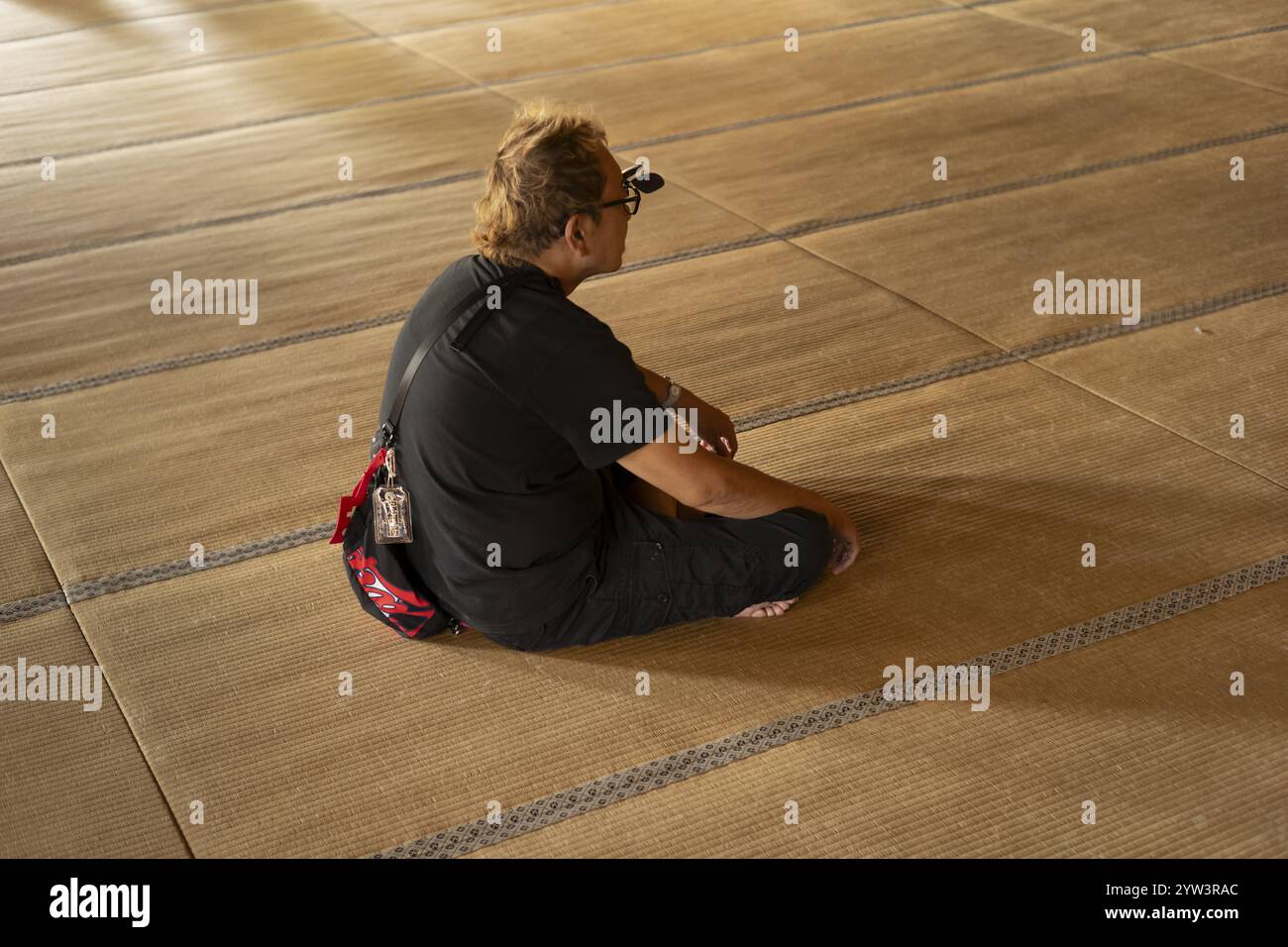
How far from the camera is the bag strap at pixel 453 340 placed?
188 cm

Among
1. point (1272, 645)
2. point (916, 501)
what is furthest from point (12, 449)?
point (1272, 645)

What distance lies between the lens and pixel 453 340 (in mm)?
1885

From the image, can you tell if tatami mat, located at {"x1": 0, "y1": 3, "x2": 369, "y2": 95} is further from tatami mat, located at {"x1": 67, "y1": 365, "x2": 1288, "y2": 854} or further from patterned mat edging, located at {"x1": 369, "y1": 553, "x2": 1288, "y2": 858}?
patterned mat edging, located at {"x1": 369, "y1": 553, "x2": 1288, "y2": 858}

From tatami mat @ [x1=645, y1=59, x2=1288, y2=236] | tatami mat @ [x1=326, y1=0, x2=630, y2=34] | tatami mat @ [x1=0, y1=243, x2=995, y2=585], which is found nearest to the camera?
tatami mat @ [x1=0, y1=243, x2=995, y2=585]

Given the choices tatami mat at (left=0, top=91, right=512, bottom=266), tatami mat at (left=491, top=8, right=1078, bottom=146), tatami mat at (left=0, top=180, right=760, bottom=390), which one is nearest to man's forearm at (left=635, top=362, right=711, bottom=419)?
tatami mat at (left=0, top=180, right=760, bottom=390)

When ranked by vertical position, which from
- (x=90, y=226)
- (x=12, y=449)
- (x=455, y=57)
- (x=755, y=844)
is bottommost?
(x=755, y=844)

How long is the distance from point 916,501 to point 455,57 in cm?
377

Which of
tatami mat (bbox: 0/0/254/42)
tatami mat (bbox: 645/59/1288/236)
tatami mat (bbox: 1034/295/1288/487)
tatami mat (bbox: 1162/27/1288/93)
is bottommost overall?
tatami mat (bbox: 1034/295/1288/487)

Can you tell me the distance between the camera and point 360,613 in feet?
7.48

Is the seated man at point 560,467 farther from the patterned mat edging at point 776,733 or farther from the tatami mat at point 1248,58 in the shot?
the tatami mat at point 1248,58

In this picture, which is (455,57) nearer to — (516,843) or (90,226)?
(90,226)

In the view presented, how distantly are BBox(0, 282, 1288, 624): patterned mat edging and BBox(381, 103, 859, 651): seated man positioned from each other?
1.58 ft

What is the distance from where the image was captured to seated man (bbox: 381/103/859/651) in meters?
1.85

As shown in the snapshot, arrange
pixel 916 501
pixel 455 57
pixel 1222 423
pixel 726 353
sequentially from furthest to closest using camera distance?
pixel 455 57 < pixel 726 353 < pixel 1222 423 < pixel 916 501
